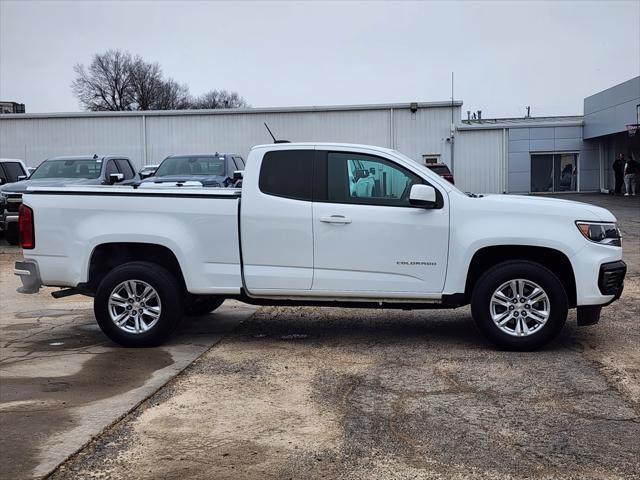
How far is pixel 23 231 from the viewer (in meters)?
7.32

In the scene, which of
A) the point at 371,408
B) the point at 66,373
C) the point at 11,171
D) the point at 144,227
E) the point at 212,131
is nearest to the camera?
the point at 371,408

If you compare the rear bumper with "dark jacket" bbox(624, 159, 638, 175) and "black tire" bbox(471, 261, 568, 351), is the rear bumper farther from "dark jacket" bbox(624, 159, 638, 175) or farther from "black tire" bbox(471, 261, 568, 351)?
"dark jacket" bbox(624, 159, 638, 175)

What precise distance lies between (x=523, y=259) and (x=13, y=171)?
1506 centimetres

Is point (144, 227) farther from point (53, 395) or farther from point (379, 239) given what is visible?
point (379, 239)

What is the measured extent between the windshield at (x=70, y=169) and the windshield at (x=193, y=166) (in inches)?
65.1

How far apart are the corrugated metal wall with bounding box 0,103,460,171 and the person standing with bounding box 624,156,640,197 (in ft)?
26.1

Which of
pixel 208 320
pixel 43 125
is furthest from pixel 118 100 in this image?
pixel 208 320

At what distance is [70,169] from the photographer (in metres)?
16.2

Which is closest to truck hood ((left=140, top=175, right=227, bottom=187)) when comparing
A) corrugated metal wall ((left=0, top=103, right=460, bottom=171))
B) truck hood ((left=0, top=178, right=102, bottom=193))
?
truck hood ((left=0, top=178, right=102, bottom=193))

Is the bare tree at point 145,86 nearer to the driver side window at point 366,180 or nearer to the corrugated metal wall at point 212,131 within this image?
the corrugated metal wall at point 212,131

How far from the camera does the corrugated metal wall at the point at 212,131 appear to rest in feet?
107

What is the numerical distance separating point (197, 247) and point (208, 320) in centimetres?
195

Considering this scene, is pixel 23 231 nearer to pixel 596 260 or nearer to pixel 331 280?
pixel 331 280

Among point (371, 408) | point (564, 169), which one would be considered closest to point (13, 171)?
point (371, 408)
